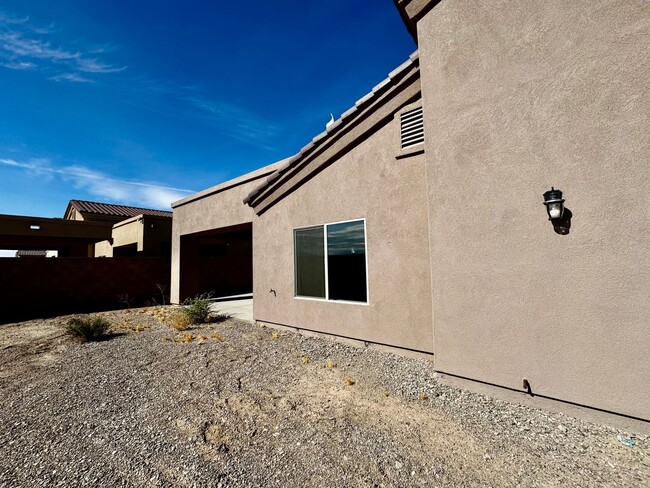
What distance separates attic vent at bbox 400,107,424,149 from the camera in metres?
5.55

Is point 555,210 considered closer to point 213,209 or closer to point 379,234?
point 379,234

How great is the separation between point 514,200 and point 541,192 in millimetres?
303

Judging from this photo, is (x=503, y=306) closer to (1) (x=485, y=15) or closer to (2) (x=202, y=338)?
(1) (x=485, y=15)

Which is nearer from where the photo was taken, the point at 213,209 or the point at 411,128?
the point at 411,128

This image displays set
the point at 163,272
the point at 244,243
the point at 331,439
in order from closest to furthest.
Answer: the point at 331,439 → the point at 163,272 → the point at 244,243

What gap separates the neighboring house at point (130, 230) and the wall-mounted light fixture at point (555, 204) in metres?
17.9

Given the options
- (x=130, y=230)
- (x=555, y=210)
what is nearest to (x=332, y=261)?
(x=555, y=210)

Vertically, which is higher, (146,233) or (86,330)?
(146,233)

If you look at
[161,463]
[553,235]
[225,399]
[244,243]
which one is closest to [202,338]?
[225,399]

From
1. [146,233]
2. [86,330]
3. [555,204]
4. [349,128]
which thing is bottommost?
[86,330]

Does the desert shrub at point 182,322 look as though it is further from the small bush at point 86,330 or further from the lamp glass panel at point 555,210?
the lamp glass panel at point 555,210

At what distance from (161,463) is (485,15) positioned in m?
6.87

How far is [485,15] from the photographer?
4.35m

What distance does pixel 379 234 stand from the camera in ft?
19.8
